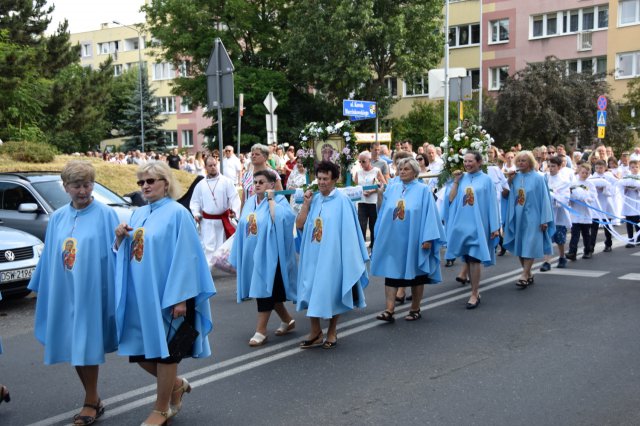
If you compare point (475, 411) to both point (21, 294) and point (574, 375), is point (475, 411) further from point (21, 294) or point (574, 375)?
point (21, 294)

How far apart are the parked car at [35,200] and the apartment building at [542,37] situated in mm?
34314

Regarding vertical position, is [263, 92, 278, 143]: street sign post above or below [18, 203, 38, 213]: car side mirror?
above

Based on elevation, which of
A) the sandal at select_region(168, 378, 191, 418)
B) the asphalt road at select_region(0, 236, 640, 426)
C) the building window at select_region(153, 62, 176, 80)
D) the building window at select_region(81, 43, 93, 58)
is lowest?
the asphalt road at select_region(0, 236, 640, 426)

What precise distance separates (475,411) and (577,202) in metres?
8.47

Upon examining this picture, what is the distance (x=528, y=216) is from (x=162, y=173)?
22.6 feet

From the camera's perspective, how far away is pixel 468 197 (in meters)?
9.42

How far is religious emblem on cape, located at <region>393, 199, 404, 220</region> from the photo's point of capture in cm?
835

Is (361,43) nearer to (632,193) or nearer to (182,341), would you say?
(632,193)

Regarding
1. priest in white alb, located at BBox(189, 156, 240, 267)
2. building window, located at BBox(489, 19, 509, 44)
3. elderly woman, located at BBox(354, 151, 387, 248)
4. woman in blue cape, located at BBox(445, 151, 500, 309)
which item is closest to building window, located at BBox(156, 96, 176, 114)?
building window, located at BBox(489, 19, 509, 44)

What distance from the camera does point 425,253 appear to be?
324 inches

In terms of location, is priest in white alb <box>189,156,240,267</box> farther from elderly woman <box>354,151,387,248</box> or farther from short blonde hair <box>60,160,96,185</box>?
short blonde hair <box>60,160,96,185</box>

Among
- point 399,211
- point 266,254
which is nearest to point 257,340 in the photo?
point 266,254

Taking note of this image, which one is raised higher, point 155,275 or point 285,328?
point 155,275

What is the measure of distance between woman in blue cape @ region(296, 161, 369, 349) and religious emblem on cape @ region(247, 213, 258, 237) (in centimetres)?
51
